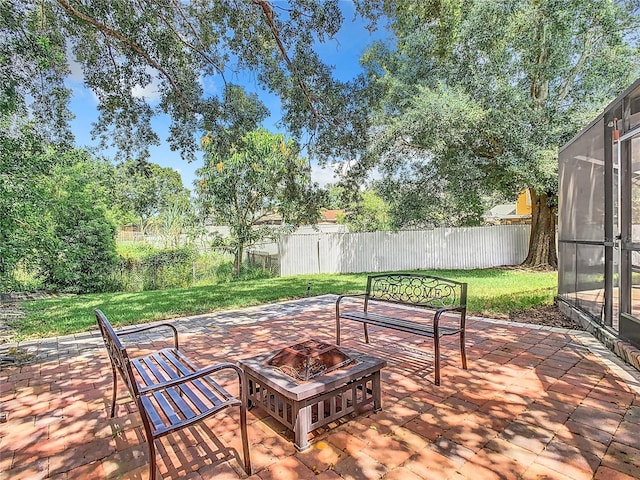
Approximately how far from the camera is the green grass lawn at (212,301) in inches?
234

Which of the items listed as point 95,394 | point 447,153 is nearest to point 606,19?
point 447,153

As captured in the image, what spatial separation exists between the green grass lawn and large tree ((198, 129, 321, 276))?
2469mm

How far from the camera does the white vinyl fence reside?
13.3m

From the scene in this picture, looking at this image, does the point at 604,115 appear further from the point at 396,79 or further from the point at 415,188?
the point at 415,188

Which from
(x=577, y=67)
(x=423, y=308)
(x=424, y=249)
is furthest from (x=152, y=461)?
(x=577, y=67)

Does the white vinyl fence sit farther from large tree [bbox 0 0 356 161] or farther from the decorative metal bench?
the decorative metal bench

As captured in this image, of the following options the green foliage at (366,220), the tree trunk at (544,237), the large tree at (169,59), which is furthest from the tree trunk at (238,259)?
the tree trunk at (544,237)

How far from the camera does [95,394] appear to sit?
324cm

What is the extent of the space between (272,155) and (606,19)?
9.89m

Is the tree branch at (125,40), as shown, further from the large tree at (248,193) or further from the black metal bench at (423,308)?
the large tree at (248,193)

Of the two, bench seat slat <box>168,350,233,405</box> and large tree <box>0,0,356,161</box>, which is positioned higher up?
large tree <box>0,0,356,161</box>

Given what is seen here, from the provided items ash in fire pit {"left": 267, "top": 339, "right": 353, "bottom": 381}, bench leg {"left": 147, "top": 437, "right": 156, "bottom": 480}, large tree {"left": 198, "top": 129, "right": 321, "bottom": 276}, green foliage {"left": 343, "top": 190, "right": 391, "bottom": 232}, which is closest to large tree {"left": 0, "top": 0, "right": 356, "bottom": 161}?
large tree {"left": 198, "top": 129, "right": 321, "bottom": 276}

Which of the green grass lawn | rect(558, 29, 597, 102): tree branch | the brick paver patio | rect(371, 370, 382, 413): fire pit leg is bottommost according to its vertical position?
the green grass lawn

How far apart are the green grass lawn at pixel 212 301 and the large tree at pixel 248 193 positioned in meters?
2.47
